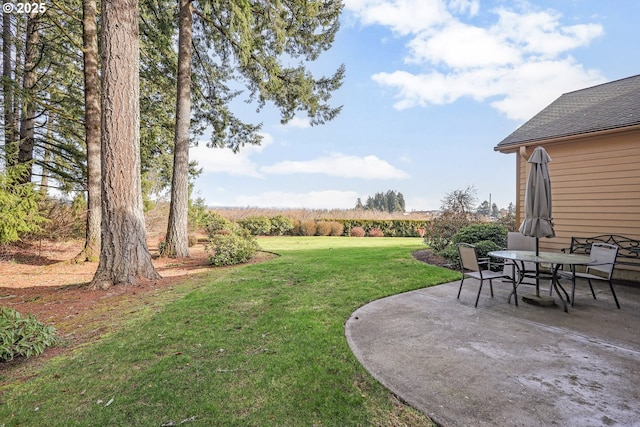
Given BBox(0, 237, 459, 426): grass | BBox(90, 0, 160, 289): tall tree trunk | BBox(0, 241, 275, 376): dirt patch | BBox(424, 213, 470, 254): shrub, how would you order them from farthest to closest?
BBox(424, 213, 470, 254): shrub, BBox(90, 0, 160, 289): tall tree trunk, BBox(0, 241, 275, 376): dirt patch, BBox(0, 237, 459, 426): grass

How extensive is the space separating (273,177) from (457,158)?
11.5m

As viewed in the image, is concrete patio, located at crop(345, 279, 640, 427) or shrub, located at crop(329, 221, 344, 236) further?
shrub, located at crop(329, 221, 344, 236)

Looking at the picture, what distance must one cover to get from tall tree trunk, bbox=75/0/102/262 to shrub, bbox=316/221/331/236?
1306 cm

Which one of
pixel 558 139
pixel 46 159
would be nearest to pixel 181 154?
pixel 46 159

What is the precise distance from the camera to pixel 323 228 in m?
20.1

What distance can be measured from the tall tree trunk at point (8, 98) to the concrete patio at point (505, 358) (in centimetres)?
1059

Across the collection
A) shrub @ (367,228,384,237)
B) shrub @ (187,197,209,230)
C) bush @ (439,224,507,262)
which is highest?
shrub @ (187,197,209,230)

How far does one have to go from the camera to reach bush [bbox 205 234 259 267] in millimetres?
8141

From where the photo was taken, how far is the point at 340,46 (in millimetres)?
11359

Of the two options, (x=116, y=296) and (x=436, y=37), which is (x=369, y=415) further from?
(x=436, y=37)

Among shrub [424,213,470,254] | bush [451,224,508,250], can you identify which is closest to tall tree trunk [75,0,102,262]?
shrub [424,213,470,254]

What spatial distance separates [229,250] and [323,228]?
39.7ft

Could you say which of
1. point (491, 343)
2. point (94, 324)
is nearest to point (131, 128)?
point (94, 324)

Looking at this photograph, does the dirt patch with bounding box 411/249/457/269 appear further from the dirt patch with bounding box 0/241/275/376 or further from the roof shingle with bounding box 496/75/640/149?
the dirt patch with bounding box 0/241/275/376
